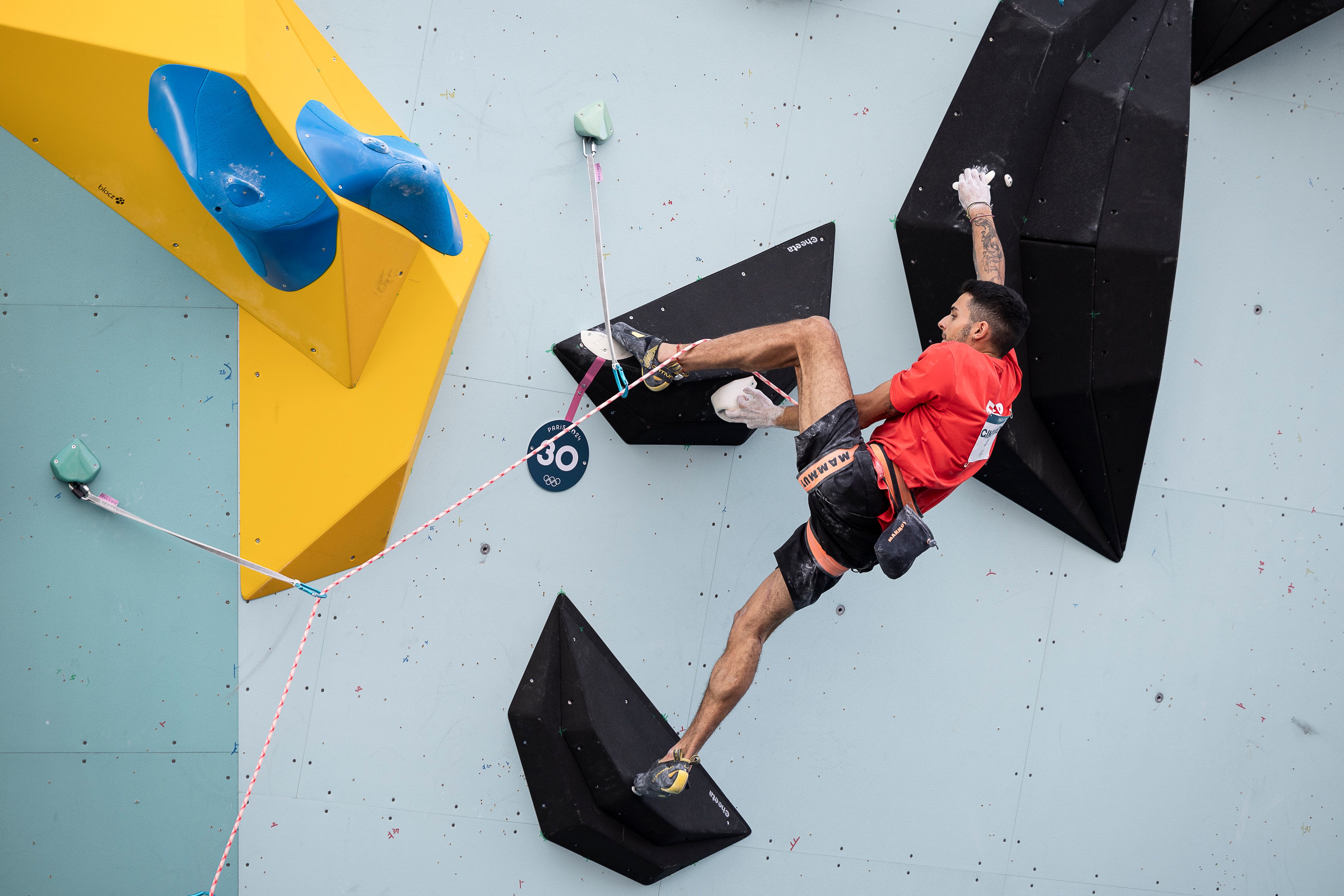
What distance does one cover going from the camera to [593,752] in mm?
2229

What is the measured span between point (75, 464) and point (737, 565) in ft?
5.78

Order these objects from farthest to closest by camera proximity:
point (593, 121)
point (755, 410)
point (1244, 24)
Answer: point (1244, 24) < point (593, 121) < point (755, 410)

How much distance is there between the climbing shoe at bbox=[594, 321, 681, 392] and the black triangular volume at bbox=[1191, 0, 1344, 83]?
1.81 metres

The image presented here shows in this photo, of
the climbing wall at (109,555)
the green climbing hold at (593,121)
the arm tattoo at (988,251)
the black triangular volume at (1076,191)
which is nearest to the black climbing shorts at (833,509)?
the arm tattoo at (988,251)

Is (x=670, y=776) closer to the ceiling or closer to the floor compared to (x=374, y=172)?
closer to the floor

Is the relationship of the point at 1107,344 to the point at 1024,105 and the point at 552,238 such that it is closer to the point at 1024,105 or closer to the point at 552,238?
the point at 1024,105

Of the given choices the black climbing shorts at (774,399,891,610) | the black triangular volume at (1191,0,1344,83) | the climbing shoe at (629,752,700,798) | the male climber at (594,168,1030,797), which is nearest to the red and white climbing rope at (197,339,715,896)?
the male climber at (594,168,1030,797)

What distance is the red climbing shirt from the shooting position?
176 centimetres

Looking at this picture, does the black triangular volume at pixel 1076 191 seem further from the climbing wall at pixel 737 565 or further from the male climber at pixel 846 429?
the male climber at pixel 846 429

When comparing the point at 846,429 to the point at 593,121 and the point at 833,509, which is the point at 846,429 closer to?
the point at 833,509

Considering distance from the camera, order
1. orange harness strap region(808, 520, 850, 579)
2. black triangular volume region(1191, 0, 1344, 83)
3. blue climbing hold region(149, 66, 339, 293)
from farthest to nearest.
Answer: black triangular volume region(1191, 0, 1344, 83)
orange harness strap region(808, 520, 850, 579)
blue climbing hold region(149, 66, 339, 293)

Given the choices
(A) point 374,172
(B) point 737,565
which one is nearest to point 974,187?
(B) point 737,565

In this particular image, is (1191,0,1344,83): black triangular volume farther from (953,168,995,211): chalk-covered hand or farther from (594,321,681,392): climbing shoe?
(594,321,681,392): climbing shoe

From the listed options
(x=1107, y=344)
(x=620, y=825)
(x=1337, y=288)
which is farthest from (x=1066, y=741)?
(x=1337, y=288)
